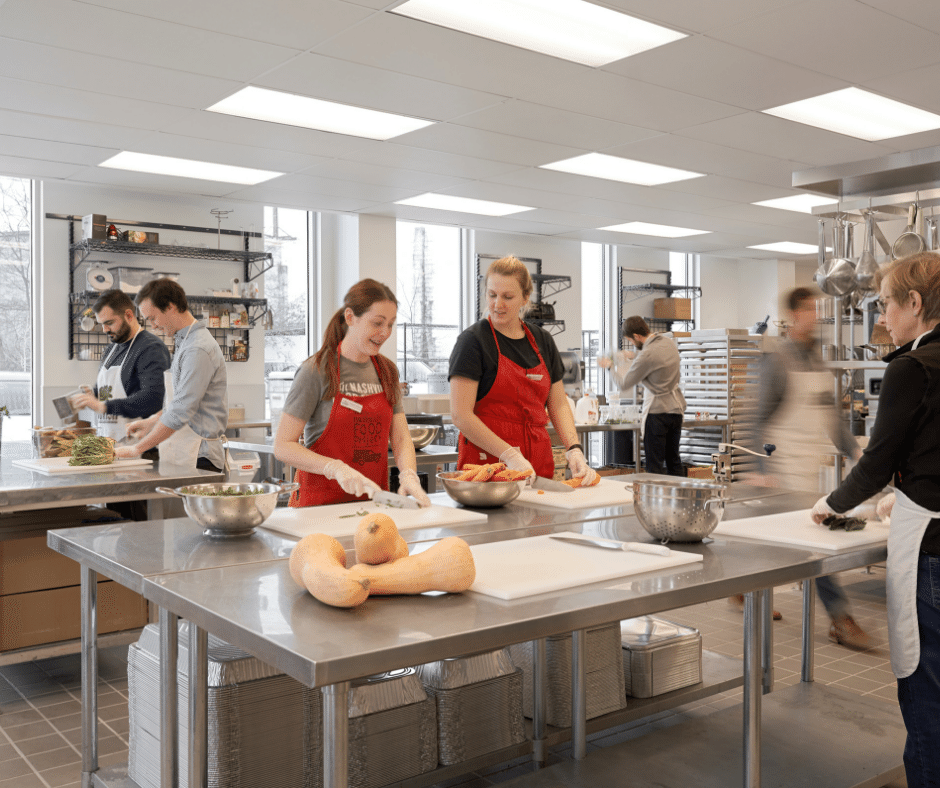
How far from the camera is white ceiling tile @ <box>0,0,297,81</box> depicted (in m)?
3.52

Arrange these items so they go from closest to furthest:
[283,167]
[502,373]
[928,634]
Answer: [928,634]
[502,373]
[283,167]

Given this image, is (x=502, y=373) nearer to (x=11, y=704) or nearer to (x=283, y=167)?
(x=11, y=704)

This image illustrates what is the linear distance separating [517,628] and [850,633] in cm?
296

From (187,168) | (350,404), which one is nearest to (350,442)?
(350,404)

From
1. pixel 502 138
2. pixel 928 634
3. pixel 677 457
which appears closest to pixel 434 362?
pixel 677 457

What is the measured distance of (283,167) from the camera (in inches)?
243

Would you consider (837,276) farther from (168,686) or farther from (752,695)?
(168,686)

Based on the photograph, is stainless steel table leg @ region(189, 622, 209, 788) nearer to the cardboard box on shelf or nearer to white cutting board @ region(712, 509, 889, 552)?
white cutting board @ region(712, 509, 889, 552)

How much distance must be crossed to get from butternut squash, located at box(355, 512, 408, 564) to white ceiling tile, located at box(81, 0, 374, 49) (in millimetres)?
2679

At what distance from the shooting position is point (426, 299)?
9117 mm

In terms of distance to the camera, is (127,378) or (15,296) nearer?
(127,378)

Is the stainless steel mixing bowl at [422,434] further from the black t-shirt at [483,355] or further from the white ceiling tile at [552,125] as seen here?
the white ceiling tile at [552,125]

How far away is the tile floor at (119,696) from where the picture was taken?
2.65 metres

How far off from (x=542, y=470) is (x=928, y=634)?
4.79 feet
